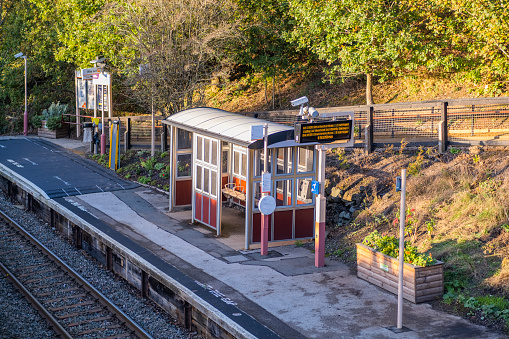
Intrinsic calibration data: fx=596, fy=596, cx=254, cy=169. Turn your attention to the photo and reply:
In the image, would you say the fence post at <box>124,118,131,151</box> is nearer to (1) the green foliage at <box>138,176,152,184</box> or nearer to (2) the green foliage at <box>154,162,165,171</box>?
(2) the green foliage at <box>154,162,165,171</box>

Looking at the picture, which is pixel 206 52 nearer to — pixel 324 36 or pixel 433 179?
pixel 324 36

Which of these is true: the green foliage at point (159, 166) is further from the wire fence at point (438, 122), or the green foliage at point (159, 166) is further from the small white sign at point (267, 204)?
the small white sign at point (267, 204)

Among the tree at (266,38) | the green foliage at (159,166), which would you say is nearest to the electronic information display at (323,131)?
the green foliage at (159,166)

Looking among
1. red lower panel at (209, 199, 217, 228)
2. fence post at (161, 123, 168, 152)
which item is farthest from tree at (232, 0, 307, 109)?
red lower panel at (209, 199, 217, 228)

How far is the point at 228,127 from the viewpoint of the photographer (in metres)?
15.1

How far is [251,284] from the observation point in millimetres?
12172

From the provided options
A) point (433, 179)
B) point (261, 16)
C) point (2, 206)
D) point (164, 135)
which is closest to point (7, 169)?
point (2, 206)

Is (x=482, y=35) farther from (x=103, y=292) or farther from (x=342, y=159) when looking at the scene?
(x=103, y=292)

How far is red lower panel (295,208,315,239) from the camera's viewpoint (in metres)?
15.1

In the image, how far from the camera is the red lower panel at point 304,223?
1513 cm

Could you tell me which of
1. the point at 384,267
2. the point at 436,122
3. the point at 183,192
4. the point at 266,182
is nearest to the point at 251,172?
the point at 266,182

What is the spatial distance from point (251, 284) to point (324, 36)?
16.5m

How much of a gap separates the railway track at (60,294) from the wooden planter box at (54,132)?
1440cm

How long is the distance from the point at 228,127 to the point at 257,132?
5.84 ft
